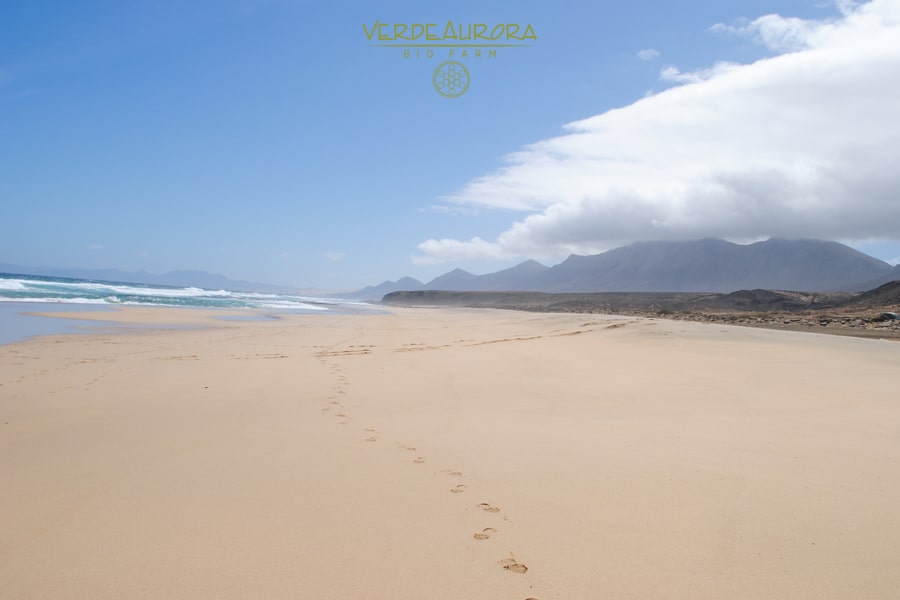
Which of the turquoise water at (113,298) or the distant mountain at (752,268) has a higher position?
the distant mountain at (752,268)

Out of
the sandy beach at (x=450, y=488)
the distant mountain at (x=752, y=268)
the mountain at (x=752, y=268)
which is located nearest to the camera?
the sandy beach at (x=450, y=488)

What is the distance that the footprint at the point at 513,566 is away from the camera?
86.4 inches

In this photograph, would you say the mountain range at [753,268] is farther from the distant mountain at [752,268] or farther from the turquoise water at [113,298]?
the turquoise water at [113,298]

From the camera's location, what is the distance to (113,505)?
284 cm

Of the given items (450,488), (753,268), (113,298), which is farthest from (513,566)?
(753,268)

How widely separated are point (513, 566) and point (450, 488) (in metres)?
0.92

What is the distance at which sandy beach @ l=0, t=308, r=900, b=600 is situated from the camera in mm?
2156

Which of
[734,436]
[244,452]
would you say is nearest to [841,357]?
[734,436]

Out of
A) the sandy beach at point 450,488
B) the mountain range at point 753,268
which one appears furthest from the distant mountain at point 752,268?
the sandy beach at point 450,488

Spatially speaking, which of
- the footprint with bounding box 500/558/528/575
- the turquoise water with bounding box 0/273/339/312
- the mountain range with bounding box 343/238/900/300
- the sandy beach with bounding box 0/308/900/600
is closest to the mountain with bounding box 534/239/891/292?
the mountain range with bounding box 343/238/900/300

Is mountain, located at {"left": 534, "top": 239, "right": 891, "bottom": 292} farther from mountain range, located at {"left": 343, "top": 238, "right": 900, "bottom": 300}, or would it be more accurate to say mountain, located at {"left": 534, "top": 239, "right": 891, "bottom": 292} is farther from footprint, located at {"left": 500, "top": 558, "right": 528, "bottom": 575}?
footprint, located at {"left": 500, "top": 558, "right": 528, "bottom": 575}

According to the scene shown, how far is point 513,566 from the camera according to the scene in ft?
7.33

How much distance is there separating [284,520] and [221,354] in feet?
26.8

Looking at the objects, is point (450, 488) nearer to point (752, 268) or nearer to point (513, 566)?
point (513, 566)
